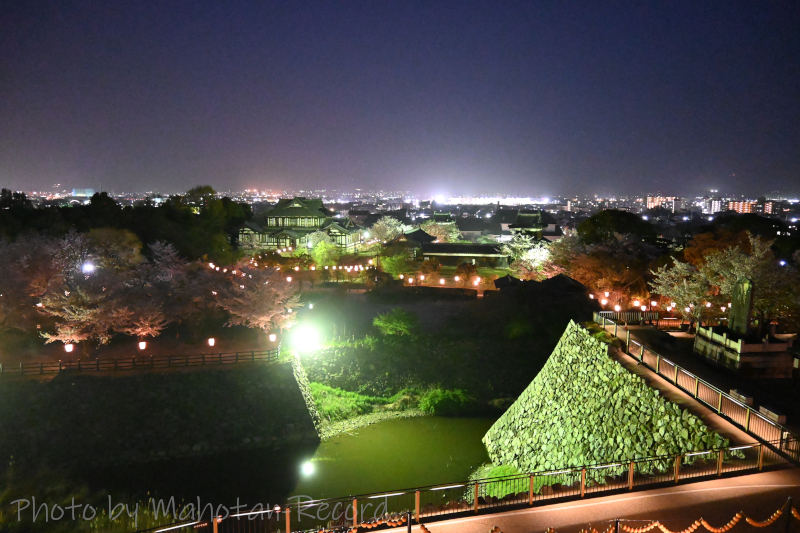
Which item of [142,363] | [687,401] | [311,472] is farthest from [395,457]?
[142,363]

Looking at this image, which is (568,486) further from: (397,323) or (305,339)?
(305,339)

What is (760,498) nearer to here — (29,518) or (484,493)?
(484,493)

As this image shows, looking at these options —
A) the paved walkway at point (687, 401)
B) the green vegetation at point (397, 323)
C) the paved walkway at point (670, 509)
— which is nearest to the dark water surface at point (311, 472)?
the paved walkway at point (687, 401)

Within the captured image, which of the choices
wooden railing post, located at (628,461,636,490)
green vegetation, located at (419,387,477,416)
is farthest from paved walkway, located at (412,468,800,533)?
green vegetation, located at (419,387,477,416)

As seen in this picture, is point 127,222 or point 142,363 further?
point 127,222

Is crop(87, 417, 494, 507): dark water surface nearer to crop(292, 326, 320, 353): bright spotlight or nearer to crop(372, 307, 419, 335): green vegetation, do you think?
crop(292, 326, 320, 353): bright spotlight

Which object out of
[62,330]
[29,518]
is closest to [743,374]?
[29,518]
